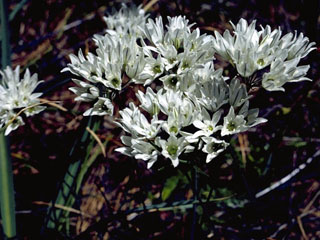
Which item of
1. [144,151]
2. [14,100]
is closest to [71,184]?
[14,100]

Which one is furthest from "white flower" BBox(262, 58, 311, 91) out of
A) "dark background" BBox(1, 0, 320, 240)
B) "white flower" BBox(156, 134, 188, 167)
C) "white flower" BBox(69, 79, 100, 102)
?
"white flower" BBox(69, 79, 100, 102)

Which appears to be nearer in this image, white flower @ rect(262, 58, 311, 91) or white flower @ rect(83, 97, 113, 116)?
white flower @ rect(262, 58, 311, 91)

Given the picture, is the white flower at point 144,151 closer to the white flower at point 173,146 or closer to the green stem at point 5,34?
the white flower at point 173,146

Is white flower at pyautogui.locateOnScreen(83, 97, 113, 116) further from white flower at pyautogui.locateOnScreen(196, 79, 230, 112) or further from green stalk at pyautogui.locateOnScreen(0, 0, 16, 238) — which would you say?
green stalk at pyautogui.locateOnScreen(0, 0, 16, 238)

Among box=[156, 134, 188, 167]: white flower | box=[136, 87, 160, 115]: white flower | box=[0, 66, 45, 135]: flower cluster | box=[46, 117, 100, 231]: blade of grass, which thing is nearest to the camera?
box=[156, 134, 188, 167]: white flower

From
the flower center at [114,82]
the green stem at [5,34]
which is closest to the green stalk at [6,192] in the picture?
the green stem at [5,34]

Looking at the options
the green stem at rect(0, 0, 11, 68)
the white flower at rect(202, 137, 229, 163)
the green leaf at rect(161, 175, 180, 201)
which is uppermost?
the green stem at rect(0, 0, 11, 68)

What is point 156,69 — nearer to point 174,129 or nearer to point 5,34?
point 174,129
